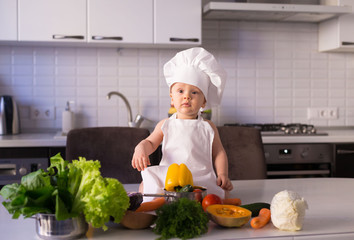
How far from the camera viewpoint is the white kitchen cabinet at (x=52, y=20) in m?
2.75

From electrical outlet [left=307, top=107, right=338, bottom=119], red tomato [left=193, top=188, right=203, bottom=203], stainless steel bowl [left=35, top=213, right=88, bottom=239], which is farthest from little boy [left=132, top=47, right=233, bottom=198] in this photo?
electrical outlet [left=307, top=107, right=338, bottom=119]

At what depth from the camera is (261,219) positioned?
1.04m

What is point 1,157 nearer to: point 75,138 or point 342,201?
point 75,138

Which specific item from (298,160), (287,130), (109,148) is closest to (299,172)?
(298,160)

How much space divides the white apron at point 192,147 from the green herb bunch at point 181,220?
398mm

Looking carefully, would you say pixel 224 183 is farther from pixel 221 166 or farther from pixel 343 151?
pixel 343 151

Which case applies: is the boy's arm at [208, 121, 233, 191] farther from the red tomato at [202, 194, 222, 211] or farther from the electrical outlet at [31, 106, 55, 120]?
the electrical outlet at [31, 106, 55, 120]

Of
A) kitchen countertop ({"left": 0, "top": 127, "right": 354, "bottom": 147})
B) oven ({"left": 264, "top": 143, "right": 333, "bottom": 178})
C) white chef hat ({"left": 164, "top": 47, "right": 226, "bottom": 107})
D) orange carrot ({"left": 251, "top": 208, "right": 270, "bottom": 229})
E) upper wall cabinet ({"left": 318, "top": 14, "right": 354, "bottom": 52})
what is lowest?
oven ({"left": 264, "top": 143, "right": 333, "bottom": 178})

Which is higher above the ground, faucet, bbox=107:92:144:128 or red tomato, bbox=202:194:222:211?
faucet, bbox=107:92:144:128

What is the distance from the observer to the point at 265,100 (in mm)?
3373

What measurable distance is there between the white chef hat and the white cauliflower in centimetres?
56

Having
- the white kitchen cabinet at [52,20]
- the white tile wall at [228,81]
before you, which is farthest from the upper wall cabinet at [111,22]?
the white tile wall at [228,81]

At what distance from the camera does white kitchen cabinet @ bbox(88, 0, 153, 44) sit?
2811 millimetres

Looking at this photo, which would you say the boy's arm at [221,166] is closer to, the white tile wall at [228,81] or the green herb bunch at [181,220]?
the green herb bunch at [181,220]
